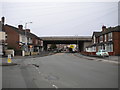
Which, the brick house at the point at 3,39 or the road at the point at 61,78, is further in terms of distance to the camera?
the brick house at the point at 3,39

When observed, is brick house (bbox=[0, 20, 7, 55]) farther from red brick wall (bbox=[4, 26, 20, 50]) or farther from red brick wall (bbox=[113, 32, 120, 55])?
red brick wall (bbox=[113, 32, 120, 55])

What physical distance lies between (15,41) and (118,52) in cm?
2900

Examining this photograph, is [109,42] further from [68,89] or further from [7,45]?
[68,89]

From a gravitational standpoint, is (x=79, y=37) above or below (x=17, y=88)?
above

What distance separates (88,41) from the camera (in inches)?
3221

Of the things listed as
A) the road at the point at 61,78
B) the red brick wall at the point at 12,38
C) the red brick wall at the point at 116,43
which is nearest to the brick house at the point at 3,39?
the red brick wall at the point at 12,38

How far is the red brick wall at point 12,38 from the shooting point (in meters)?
48.7

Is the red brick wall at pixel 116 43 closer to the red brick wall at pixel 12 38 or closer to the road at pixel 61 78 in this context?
the red brick wall at pixel 12 38

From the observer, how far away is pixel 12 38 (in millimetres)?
48875

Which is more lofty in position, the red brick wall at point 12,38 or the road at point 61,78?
the red brick wall at point 12,38

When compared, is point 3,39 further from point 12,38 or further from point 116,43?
point 116,43

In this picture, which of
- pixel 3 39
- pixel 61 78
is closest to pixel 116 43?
pixel 3 39

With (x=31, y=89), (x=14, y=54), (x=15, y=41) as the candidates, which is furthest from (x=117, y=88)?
(x=15, y=41)

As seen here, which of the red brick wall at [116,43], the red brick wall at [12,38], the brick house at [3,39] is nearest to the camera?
the red brick wall at [116,43]
